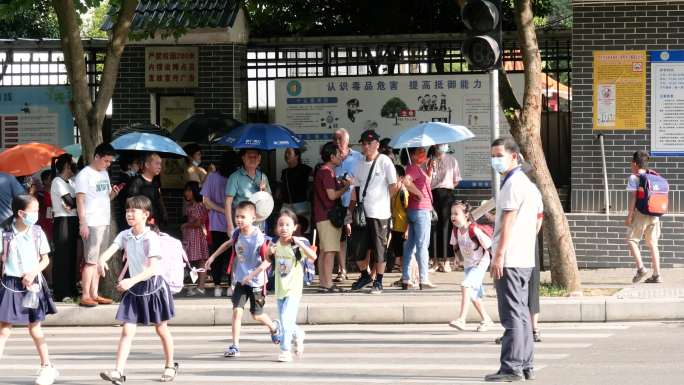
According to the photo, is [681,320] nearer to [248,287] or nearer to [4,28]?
[248,287]

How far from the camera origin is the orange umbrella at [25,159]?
639 inches

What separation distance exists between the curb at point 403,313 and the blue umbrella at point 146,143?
218 centimetres

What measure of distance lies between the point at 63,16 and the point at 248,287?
17.1 feet

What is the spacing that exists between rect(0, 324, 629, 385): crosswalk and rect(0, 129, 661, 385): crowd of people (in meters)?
0.28

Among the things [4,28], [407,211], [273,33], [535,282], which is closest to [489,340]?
[535,282]

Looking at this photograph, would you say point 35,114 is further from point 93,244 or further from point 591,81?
point 591,81

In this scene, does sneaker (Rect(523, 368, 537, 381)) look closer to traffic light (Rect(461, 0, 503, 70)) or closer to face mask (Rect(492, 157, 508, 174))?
face mask (Rect(492, 157, 508, 174))

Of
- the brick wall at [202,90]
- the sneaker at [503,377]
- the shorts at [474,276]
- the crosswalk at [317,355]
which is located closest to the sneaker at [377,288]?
the crosswalk at [317,355]

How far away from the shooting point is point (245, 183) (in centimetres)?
1479

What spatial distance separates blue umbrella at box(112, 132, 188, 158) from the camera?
15.4 meters

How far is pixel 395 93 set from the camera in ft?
57.7

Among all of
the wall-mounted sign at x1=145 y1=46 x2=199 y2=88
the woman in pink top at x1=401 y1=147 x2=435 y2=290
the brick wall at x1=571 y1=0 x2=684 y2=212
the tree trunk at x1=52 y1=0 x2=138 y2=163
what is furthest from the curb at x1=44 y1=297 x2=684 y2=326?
the wall-mounted sign at x1=145 y1=46 x2=199 y2=88

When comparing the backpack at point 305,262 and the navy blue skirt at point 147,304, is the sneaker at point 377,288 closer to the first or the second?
the backpack at point 305,262

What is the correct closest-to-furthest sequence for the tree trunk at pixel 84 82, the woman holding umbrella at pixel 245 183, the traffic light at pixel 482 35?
1. the traffic light at pixel 482 35
2. the woman holding umbrella at pixel 245 183
3. the tree trunk at pixel 84 82
